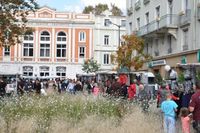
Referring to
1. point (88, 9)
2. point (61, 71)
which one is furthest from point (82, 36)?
point (88, 9)

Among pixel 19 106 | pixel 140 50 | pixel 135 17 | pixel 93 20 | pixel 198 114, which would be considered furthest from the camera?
pixel 93 20

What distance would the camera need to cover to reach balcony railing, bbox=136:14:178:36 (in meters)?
37.9

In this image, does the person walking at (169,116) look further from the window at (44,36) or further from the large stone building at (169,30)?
the window at (44,36)

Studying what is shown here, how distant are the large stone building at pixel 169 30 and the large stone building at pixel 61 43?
101 ft

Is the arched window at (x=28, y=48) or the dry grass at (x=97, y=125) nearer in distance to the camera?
the dry grass at (x=97, y=125)

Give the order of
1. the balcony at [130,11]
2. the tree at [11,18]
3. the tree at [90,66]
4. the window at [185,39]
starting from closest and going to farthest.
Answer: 1. the tree at [11,18]
2. the window at [185,39]
3. the balcony at [130,11]
4. the tree at [90,66]

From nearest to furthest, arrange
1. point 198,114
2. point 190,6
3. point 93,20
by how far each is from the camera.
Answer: point 198,114
point 190,6
point 93,20

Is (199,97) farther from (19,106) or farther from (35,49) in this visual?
(35,49)

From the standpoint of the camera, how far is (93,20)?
79875 millimetres

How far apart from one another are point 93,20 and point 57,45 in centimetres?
749

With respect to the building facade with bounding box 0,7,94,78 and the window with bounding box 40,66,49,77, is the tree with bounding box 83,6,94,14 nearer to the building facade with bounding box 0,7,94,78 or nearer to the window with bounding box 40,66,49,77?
the building facade with bounding box 0,7,94,78

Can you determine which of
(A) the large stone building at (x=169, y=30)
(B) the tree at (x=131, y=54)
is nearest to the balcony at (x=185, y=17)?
(A) the large stone building at (x=169, y=30)

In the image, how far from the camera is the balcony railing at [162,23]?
3791cm

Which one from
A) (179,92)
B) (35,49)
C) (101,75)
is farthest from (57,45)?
(179,92)
